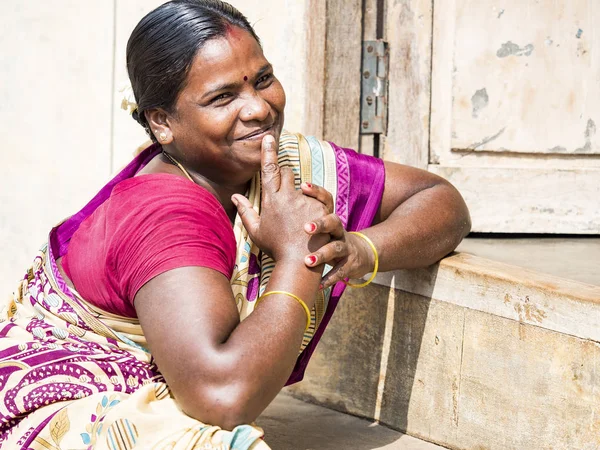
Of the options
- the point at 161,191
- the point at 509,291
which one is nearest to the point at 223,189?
the point at 161,191

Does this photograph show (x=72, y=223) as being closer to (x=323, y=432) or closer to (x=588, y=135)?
(x=323, y=432)

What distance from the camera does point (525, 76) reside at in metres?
3.78

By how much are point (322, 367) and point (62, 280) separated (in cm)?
133

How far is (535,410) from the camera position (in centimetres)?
269

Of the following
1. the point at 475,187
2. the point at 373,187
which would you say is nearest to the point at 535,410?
the point at 373,187

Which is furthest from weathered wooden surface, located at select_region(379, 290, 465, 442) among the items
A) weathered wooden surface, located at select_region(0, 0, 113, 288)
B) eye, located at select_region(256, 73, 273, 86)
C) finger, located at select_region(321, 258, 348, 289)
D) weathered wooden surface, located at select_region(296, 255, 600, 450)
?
weathered wooden surface, located at select_region(0, 0, 113, 288)

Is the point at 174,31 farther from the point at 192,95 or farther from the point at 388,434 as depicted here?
the point at 388,434

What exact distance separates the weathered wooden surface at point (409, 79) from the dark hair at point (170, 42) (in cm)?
148

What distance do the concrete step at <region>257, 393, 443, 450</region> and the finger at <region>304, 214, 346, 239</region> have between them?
96cm

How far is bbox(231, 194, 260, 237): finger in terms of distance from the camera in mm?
2393

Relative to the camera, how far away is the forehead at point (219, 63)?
7.91ft

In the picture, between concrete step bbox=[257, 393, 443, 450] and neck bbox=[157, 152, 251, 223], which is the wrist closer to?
neck bbox=[157, 152, 251, 223]

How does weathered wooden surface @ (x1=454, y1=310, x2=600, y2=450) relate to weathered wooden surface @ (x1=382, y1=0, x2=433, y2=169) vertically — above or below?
below

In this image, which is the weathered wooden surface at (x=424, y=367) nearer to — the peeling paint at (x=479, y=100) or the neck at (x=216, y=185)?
the neck at (x=216, y=185)
